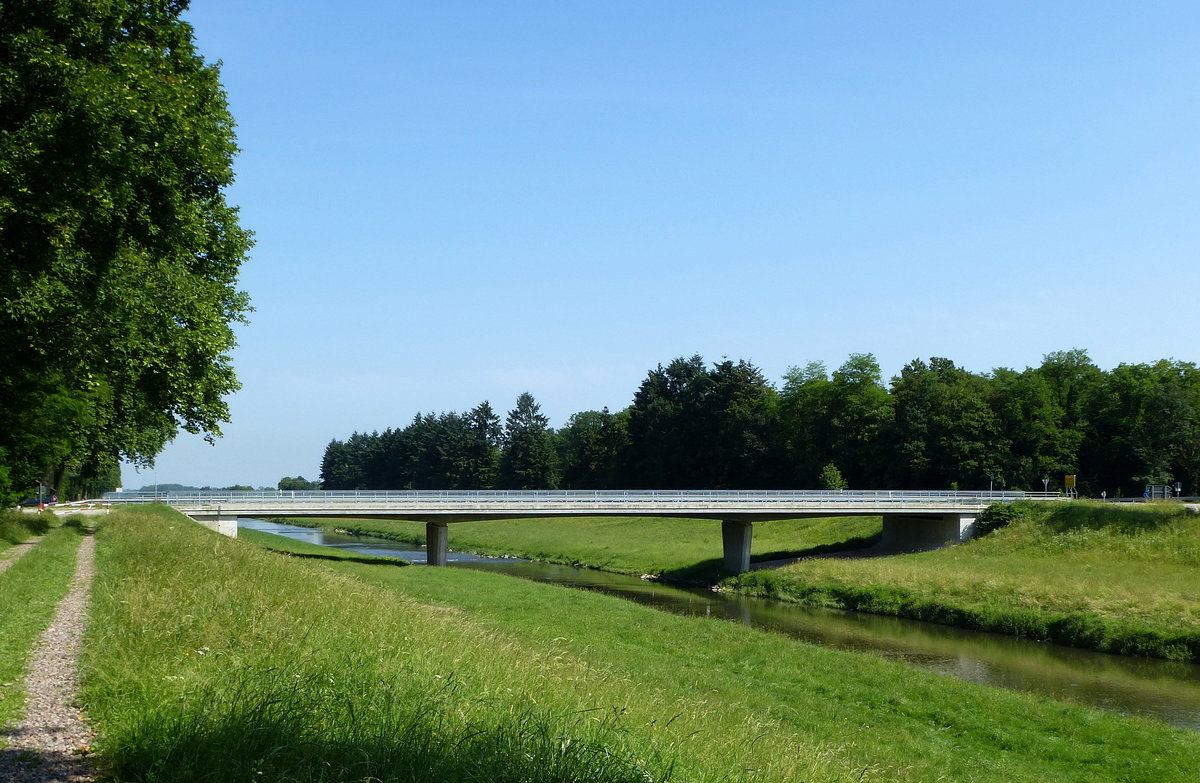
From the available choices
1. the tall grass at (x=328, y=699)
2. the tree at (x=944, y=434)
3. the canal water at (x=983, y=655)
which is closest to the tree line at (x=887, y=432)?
the tree at (x=944, y=434)

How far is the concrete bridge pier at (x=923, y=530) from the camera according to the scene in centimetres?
6097

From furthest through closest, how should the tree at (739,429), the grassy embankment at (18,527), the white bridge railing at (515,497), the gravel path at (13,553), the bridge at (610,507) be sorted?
the tree at (739,429) < the white bridge railing at (515,497) < the bridge at (610,507) < the grassy embankment at (18,527) < the gravel path at (13,553)

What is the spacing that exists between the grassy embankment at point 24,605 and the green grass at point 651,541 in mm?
37296

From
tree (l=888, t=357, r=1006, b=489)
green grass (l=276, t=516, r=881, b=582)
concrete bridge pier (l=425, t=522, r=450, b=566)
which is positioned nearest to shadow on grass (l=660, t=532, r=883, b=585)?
green grass (l=276, t=516, r=881, b=582)

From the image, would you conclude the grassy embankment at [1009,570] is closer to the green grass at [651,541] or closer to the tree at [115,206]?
the green grass at [651,541]

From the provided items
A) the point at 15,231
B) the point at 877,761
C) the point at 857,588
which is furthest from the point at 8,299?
A: the point at 857,588

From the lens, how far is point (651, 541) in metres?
70.6

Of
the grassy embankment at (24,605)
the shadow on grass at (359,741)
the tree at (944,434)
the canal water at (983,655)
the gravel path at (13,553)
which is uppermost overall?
the tree at (944,434)

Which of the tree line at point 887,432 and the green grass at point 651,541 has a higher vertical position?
the tree line at point 887,432

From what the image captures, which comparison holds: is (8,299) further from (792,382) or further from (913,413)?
(792,382)

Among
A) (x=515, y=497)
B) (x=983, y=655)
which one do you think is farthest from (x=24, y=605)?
(x=515, y=497)

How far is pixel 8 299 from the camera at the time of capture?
17109 millimetres

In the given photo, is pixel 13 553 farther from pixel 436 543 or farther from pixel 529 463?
pixel 529 463

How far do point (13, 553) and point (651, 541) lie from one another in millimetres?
48676
